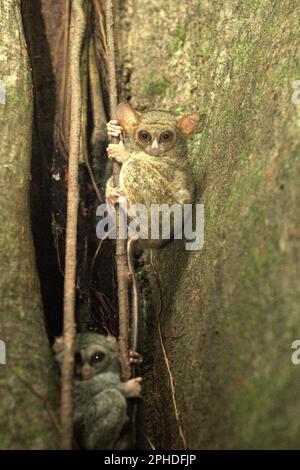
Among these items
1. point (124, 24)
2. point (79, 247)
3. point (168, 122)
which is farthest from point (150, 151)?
point (124, 24)

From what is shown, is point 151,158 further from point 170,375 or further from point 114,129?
point 170,375

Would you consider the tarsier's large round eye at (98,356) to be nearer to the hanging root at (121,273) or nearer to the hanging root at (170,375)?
the hanging root at (121,273)

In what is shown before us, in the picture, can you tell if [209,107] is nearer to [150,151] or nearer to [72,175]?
[150,151]

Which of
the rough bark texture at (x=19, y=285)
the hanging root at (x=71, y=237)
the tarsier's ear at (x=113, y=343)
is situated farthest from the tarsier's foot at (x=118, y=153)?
the tarsier's ear at (x=113, y=343)

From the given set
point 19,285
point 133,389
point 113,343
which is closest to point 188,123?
point 113,343

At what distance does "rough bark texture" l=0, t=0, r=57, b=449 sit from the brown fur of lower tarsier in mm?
324

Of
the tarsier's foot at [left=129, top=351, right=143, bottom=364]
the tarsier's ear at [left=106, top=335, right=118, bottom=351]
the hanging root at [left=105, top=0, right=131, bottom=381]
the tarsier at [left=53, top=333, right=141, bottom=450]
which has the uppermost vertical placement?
the hanging root at [left=105, top=0, right=131, bottom=381]

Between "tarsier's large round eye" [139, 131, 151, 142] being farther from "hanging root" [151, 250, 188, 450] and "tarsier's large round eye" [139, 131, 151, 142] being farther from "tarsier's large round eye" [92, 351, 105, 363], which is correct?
"tarsier's large round eye" [92, 351, 105, 363]

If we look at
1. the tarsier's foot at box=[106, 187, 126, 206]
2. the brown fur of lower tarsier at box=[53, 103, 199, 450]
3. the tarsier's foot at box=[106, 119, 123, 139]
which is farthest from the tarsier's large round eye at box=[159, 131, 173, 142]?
the tarsier's foot at box=[106, 187, 126, 206]

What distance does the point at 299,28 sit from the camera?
3.56m

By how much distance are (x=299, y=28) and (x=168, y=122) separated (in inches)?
52.9

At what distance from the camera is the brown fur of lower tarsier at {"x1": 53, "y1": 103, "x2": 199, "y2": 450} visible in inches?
126

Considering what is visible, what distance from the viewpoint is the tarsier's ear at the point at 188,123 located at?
14.5 ft
